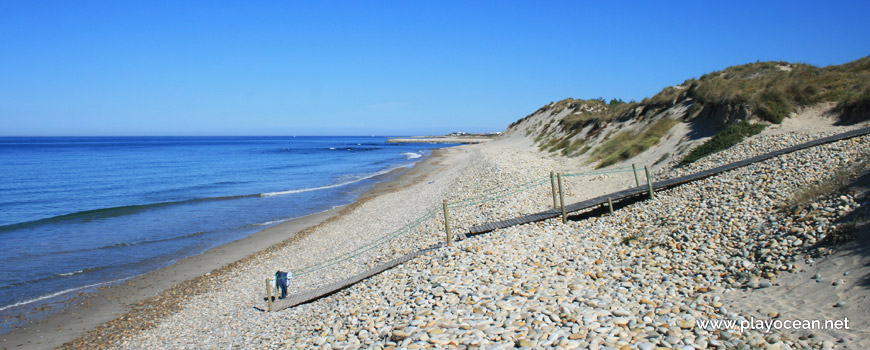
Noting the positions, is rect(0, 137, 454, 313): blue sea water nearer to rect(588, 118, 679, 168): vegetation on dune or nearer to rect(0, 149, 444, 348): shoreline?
rect(0, 149, 444, 348): shoreline

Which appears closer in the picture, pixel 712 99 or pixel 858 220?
pixel 858 220

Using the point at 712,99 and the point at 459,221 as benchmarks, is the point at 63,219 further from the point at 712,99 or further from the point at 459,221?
the point at 712,99

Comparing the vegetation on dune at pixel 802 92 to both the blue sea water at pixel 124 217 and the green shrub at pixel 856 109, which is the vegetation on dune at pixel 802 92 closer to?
the green shrub at pixel 856 109

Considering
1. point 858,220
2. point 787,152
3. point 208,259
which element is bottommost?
point 208,259

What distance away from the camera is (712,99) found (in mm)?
22891

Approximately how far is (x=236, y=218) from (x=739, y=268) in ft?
76.6

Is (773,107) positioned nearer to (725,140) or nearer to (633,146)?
(725,140)

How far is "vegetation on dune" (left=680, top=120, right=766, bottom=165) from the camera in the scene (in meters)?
18.2

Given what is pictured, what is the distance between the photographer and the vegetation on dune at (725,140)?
18234 millimetres

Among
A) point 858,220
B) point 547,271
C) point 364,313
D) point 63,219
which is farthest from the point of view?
point 63,219

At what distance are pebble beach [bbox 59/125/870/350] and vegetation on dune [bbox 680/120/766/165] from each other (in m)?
1.34

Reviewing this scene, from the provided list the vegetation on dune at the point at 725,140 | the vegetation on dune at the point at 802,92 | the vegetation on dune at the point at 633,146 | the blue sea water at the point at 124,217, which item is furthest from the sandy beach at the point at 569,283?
the vegetation on dune at the point at 633,146

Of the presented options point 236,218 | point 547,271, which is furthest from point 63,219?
point 547,271

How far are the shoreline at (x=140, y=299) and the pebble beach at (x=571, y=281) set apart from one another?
40 centimetres
